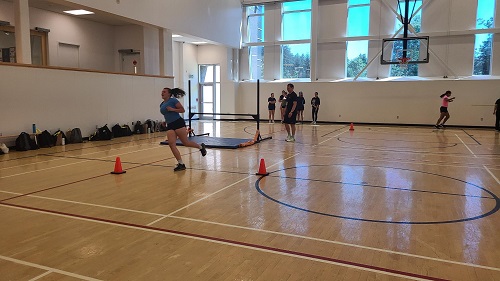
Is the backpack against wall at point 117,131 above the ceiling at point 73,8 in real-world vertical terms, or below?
below

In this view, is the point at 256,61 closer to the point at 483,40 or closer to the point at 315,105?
the point at 315,105

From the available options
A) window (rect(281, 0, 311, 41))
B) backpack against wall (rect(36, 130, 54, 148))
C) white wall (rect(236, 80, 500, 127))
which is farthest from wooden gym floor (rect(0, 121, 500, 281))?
window (rect(281, 0, 311, 41))

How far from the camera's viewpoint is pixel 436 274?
123 inches

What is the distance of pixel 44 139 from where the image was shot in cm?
1080

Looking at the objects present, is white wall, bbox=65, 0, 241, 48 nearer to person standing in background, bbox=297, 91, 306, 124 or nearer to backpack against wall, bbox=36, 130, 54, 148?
backpack against wall, bbox=36, 130, 54, 148

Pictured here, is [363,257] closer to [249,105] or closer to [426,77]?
[426,77]

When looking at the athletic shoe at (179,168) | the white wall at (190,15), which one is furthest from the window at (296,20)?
the athletic shoe at (179,168)

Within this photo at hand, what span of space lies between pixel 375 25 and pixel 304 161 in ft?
47.1

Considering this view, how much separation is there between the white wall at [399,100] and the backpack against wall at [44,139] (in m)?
14.1

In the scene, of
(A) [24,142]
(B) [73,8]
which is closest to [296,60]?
(B) [73,8]

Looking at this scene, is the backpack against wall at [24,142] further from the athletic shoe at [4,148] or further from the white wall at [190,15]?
the white wall at [190,15]

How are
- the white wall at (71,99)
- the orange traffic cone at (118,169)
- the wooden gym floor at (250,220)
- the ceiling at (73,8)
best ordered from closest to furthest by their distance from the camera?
the wooden gym floor at (250,220)
the orange traffic cone at (118,169)
the white wall at (71,99)
the ceiling at (73,8)

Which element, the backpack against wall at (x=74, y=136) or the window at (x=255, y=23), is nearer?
the backpack against wall at (x=74, y=136)

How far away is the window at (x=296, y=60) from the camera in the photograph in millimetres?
22391
